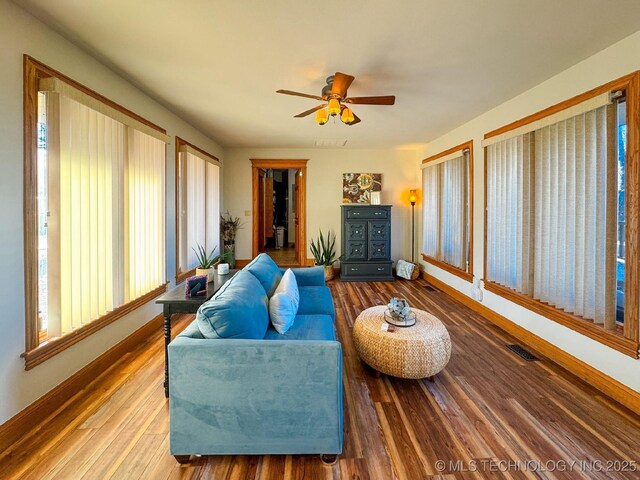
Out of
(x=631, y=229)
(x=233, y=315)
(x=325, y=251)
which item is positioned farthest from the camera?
(x=325, y=251)

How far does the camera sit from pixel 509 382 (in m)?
A: 2.17

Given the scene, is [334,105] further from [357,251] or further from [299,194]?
[299,194]

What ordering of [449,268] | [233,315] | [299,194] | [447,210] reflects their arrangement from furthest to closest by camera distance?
[299,194] < [447,210] < [449,268] < [233,315]

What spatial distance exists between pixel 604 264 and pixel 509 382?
1140mm

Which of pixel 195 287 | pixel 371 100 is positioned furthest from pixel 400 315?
pixel 371 100

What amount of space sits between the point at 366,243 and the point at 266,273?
3.17m

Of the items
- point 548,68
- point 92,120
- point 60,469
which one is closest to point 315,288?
point 60,469

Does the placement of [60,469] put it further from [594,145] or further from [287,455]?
[594,145]

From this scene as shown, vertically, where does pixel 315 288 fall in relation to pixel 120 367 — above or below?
above

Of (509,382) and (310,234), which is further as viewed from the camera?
(310,234)

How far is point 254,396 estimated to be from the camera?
139cm

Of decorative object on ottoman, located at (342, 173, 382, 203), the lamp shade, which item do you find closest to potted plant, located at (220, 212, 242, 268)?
decorative object on ottoman, located at (342, 173, 382, 203)

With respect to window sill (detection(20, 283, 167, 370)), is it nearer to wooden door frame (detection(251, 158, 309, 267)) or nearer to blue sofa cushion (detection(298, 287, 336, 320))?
blue sofa cushion (detection(298, 287, 336, 320))

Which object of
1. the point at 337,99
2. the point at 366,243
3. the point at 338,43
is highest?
the point at 338,43
